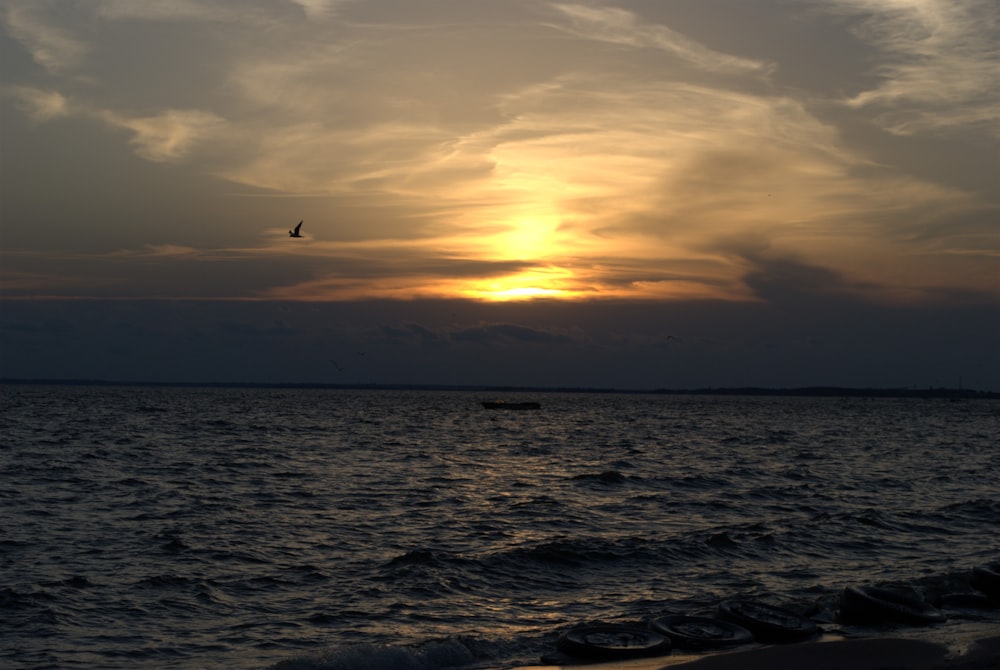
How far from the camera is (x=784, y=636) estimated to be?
55.4 ft

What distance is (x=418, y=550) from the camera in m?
25.3

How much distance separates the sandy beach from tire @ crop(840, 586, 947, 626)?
1.66 meters

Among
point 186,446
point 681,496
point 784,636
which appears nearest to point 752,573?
point 784,636

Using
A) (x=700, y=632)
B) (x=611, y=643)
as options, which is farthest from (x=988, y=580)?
(x=611, y=643)

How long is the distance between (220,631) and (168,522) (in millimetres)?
13248

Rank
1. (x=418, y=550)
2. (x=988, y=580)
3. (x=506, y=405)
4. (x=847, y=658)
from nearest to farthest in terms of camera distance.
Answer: (x=847, y=658) → (x=988, y=580) → (x=418, y=550) → (x=506, y=405)

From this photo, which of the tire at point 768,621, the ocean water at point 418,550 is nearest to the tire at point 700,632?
the tire at point 768,621

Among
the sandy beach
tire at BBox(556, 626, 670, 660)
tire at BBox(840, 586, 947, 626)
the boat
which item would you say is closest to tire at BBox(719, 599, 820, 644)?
the sandy beach

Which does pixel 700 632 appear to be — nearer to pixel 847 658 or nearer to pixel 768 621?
pixel 768 621

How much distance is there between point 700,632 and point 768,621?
1.42m

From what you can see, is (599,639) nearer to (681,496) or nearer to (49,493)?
(681,496)

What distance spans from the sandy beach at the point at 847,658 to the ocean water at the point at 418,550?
2.28 metres

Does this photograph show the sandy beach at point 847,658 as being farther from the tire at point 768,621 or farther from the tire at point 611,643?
the tire at point 768,621

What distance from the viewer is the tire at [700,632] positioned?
1633 centimetres
